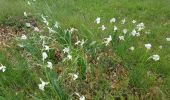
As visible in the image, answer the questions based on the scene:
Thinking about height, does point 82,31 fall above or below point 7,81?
above

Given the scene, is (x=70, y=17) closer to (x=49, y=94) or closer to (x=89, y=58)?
(x=89, y=58)

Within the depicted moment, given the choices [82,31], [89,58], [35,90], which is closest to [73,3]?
[82,31]

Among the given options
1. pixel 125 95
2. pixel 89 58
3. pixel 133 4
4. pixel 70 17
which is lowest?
pixel 125 95

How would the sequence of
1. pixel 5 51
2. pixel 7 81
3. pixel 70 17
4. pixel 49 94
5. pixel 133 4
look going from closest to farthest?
pixel 49 94 → pixel 7 81 → pixel 5 51 → pixel 70 17 → pixel 133 4

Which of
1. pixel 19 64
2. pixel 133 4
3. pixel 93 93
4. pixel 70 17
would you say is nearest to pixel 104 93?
pixel 93 93

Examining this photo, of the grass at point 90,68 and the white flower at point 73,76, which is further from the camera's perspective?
the grass at point 90,68

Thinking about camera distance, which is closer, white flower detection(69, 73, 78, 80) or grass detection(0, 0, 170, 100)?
white flower detection(69, 73, 78, 80)

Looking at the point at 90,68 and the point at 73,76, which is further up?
the point at 90,68

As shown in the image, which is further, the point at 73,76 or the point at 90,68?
the point at 90,68

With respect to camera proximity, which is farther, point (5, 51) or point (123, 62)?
point (5, 51)

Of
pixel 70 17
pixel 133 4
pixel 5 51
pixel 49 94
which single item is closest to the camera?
pixel 49 94
